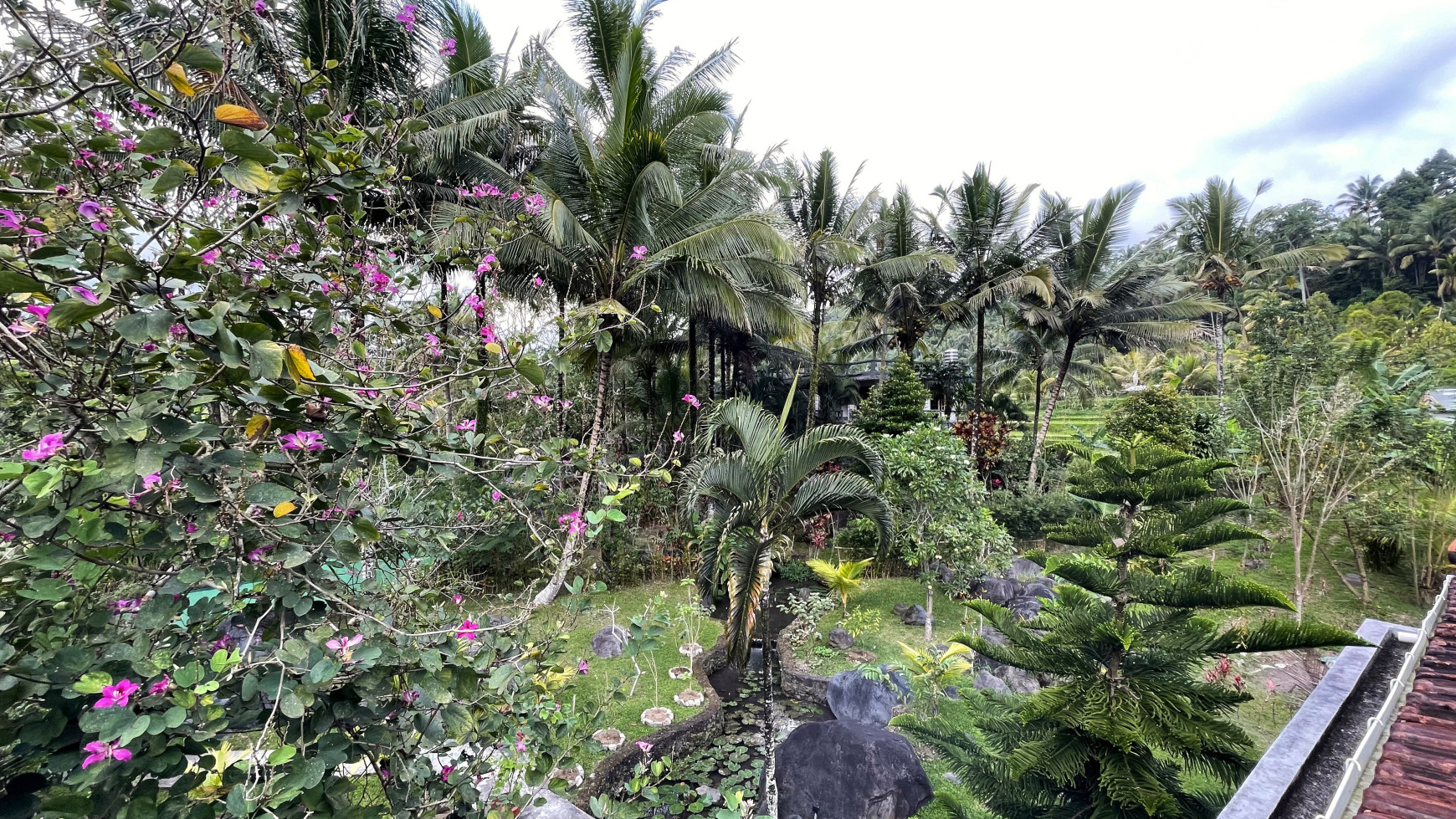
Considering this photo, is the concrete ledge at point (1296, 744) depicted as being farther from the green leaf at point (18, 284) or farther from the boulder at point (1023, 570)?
the boulder at point (1023, 570)

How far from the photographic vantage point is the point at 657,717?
4.59 m

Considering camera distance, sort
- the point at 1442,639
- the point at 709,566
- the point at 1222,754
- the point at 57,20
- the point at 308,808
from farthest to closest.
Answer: the point at 709,566 → the point at 1442,639 → the point at 1222,754 → the point at 57,20 → the point at 308,808

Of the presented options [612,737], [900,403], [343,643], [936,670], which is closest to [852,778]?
[936,670]

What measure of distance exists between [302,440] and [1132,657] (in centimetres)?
282

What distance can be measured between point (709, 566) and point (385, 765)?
15.3 ft

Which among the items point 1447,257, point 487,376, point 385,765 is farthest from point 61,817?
point 1447,257

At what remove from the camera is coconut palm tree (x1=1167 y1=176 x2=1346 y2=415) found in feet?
54.4

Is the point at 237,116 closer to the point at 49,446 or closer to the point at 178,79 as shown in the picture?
the point at 178,79

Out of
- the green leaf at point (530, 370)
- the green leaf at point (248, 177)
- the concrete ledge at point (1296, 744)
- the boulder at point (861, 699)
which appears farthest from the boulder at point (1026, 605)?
the green leaf at point (248, 177)

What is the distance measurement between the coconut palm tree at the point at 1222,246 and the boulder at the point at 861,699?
15.6m

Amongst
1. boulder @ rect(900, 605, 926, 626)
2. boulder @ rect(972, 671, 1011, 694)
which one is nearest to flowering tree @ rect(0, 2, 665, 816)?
boulder @ rect(972, 671, 1011, 694)

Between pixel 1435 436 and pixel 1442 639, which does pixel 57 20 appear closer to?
pixel 1442 639

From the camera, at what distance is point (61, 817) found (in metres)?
0.84

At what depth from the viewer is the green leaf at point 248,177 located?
0.96 meters
